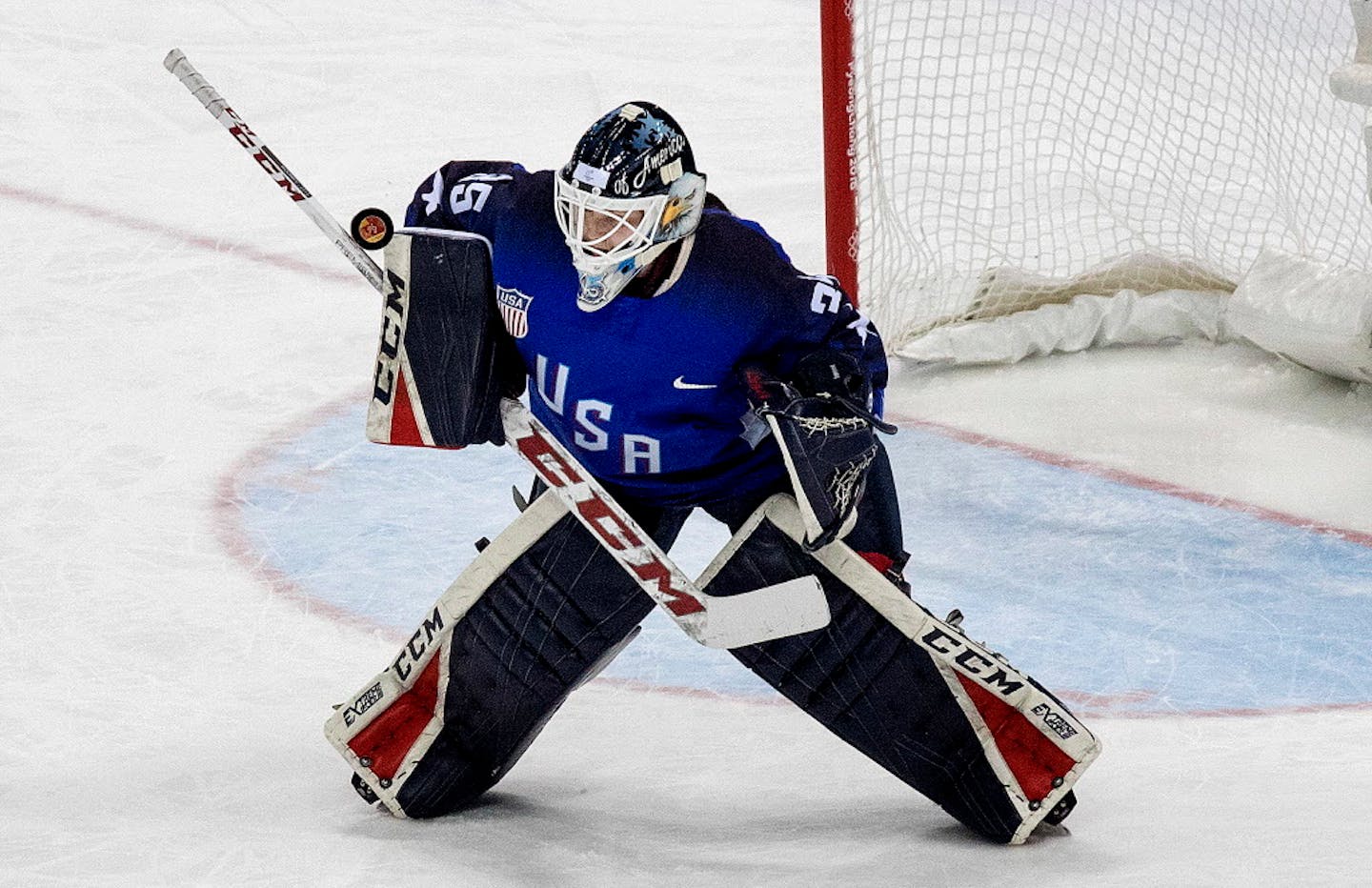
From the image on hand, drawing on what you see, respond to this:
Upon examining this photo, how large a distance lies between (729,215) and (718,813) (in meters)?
0.78

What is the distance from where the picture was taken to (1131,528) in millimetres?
3803

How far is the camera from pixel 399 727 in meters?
2.63

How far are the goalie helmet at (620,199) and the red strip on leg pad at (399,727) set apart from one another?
58cm

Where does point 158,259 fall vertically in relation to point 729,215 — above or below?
below

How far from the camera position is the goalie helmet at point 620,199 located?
2.35 m

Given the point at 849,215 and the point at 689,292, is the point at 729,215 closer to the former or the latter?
the point at 689,292

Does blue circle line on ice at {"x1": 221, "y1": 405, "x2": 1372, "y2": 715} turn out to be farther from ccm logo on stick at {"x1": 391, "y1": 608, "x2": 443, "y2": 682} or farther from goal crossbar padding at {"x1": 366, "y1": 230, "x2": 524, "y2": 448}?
goal crossbar padding at {"x1": 366, "y1": 230, "x2": 524, "y2": 448}

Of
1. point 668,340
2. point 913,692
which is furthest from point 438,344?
point 913,692

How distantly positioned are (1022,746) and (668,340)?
677 millimetres

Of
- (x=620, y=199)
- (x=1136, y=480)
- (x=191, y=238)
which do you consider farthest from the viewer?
(x=191, y=238)

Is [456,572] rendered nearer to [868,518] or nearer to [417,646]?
[417,646]

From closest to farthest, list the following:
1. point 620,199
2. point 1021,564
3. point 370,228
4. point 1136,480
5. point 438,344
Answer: point 620,199 → point 370,228 → point 438,344 → point 1021,564 → point 1136,480

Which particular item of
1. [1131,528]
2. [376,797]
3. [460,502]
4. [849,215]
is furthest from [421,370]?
[849,215]

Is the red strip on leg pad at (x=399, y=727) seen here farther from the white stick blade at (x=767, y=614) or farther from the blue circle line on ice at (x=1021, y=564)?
the blue circle line on ice at (x=1021, y=564)
